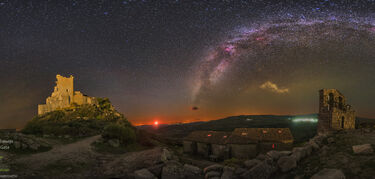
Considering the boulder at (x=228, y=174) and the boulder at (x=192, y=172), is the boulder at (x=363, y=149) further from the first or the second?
the boulder at (x=192, y=172)

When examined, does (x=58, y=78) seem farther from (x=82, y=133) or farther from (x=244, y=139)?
(x=244, y=139)

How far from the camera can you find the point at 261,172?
876 cm

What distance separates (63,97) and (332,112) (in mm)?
64517

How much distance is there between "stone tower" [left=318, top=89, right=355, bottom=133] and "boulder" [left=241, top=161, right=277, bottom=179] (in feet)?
37.4

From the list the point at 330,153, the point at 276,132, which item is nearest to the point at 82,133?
the point at 330,153

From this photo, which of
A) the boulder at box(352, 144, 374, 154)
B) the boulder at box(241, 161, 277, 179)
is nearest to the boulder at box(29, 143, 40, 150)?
the boulder at box(241, 161, 277, 179)

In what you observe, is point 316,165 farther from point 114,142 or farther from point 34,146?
point 114,142

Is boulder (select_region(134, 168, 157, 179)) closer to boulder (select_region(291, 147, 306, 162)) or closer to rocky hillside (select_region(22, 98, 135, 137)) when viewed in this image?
boulder (select_region(291, 147, 306, 162))

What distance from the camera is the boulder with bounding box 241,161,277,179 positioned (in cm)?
870

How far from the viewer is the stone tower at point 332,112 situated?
16280mm

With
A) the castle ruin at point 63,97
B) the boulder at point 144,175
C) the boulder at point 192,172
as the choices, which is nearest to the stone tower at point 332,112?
the boulder at point 192,172

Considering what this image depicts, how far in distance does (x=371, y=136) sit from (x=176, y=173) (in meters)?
12.6

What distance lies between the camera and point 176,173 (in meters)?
11.9

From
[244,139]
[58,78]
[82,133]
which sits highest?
[58,78]
